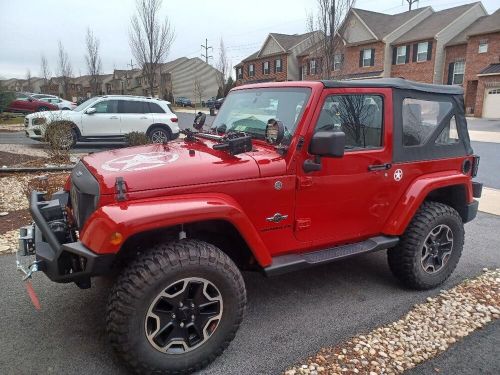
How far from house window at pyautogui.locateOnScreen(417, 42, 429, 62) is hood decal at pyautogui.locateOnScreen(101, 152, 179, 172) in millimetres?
33280

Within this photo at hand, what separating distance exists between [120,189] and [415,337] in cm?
243

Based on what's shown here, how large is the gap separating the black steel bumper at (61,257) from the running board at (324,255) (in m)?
1.17

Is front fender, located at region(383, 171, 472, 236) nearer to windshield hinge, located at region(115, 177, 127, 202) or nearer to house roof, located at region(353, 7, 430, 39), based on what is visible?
windshield hinge, located at region(115, 177, 127, 202)

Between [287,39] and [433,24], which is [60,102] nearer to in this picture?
[287,39]

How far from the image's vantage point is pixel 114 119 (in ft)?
41.4

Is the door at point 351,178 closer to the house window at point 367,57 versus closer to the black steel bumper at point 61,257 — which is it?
the black steel bumper at point 61,257

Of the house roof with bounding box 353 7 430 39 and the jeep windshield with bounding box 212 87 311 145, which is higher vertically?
the house roof with bounding box 353 7 430 39

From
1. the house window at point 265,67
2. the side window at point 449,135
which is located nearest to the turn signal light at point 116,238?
the side window at point 449,135

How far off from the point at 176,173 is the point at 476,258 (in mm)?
3840

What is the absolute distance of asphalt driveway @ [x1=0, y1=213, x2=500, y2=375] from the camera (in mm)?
2705

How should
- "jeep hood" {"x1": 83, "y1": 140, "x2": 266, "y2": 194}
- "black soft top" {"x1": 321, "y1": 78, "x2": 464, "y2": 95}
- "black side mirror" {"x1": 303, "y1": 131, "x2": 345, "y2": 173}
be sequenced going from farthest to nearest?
"black soft top" {"x1": 321, "y1": 78, "x2": 464, "y2": 95} < "black side mirror" {"x1": 303, "y1": 131, "x2": 345, "y2": 173} < "jeep hood" {"x1": 83, "y1": 140, "x2": 266, "y2": 194}

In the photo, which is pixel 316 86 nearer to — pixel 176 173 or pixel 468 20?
pixel 176 173

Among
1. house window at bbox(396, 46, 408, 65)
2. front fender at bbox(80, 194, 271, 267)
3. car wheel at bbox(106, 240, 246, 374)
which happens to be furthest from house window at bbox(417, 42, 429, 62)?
car wheel at bbox(106, 240, 246, 374)

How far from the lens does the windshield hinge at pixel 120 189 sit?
2.36 meters
